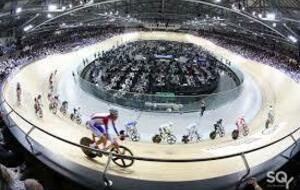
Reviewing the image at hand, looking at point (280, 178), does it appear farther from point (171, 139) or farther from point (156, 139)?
point (171, 139)

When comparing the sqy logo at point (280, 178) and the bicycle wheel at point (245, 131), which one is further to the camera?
the bicycle wheel at point (245, 131)

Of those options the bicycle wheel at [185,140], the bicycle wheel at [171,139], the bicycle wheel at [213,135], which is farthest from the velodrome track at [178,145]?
the bicycle wheel at [171,139]

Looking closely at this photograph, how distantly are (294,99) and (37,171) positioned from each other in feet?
52.6

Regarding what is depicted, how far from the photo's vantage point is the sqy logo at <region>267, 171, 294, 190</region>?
19.1 ft

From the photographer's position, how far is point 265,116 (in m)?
19.3

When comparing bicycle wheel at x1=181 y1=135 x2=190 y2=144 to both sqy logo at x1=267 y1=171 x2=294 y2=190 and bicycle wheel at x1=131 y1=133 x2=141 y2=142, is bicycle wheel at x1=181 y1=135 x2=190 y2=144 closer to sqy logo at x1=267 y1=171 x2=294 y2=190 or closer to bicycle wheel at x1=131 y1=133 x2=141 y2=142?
bicycle wheel at x1=131 y1=133 x2=141 y2=142

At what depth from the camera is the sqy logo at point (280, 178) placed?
583 cm

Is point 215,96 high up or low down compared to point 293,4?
down

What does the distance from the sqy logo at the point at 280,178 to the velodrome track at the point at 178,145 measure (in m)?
0.46

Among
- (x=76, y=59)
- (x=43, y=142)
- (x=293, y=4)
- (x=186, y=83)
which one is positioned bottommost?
(x=186, y=83)

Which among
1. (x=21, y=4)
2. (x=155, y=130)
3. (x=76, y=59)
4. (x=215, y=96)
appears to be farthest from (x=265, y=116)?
(x=21, y=4)

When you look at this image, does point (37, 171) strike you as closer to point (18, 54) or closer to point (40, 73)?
point (40, 73)

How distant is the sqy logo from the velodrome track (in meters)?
0.46

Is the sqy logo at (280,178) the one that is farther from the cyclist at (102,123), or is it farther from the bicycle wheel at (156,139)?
the bicycle wheel at (156,139)
